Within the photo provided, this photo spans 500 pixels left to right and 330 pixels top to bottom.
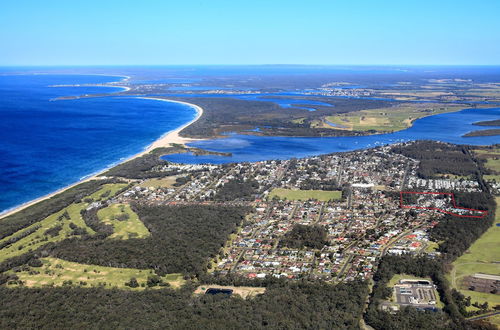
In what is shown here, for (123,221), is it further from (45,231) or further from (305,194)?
(305,194)

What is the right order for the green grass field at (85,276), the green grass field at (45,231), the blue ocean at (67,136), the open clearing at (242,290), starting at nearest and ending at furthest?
1. the open clearing at (242,290)
2. the green grass field at (85,276)
3. the green grass field at (45,231)
4. the blue ocean at (67,136)

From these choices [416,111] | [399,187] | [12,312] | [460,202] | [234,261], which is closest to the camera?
[12,312]

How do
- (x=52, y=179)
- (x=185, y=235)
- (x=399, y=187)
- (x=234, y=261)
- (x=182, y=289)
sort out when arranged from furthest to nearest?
(x=52, y=179) → (x=399, y=187) → (x=185, y=235) → (x=234, y=261) → (x=182, y=289)

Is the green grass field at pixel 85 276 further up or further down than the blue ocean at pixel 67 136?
further down

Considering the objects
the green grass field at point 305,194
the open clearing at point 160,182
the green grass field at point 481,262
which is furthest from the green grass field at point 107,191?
the green grass field at point 481,262

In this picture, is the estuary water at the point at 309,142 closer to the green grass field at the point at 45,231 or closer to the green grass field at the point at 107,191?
the green grass field at the point at 107,191

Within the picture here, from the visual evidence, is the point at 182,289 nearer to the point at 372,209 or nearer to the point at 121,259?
the point at 121,259

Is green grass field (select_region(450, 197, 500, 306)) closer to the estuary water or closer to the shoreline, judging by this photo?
the estuary water

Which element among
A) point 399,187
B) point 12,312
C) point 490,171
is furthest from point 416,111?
point 12,312
